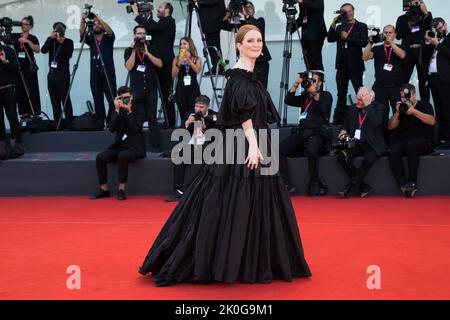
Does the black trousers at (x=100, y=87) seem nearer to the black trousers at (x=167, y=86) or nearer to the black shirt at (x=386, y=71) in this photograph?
the black trousers at (x=167, y=86)

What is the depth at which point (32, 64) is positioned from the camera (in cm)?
1140

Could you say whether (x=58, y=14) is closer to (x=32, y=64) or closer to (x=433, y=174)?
(x=32, y=64)

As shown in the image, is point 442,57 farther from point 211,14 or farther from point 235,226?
point 235,226

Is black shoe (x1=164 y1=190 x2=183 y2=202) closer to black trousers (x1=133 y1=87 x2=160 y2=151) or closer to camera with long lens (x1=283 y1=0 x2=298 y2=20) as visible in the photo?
black trousers (x1=133 y1=87 x2=160 y2=151)

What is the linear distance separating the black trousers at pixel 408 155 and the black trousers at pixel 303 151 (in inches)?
33.0

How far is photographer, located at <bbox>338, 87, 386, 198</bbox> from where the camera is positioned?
9.18 meters

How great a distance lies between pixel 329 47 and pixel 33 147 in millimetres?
4567

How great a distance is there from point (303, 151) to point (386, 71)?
4.92 feet

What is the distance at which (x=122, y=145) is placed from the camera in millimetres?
9672

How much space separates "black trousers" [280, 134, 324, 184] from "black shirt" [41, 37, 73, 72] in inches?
139

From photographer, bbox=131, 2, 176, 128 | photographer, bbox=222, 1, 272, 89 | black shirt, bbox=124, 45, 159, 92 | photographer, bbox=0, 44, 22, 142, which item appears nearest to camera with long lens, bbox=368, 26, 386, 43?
photographer, bbox=222, 1, 272, 89

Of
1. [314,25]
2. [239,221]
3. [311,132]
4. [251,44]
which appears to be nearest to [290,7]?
[314,25]

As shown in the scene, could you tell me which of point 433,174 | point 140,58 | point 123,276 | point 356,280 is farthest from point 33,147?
point 356,280

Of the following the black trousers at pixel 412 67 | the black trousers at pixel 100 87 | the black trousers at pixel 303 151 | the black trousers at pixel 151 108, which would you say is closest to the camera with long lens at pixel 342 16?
the black trousers at pixel 412 67
